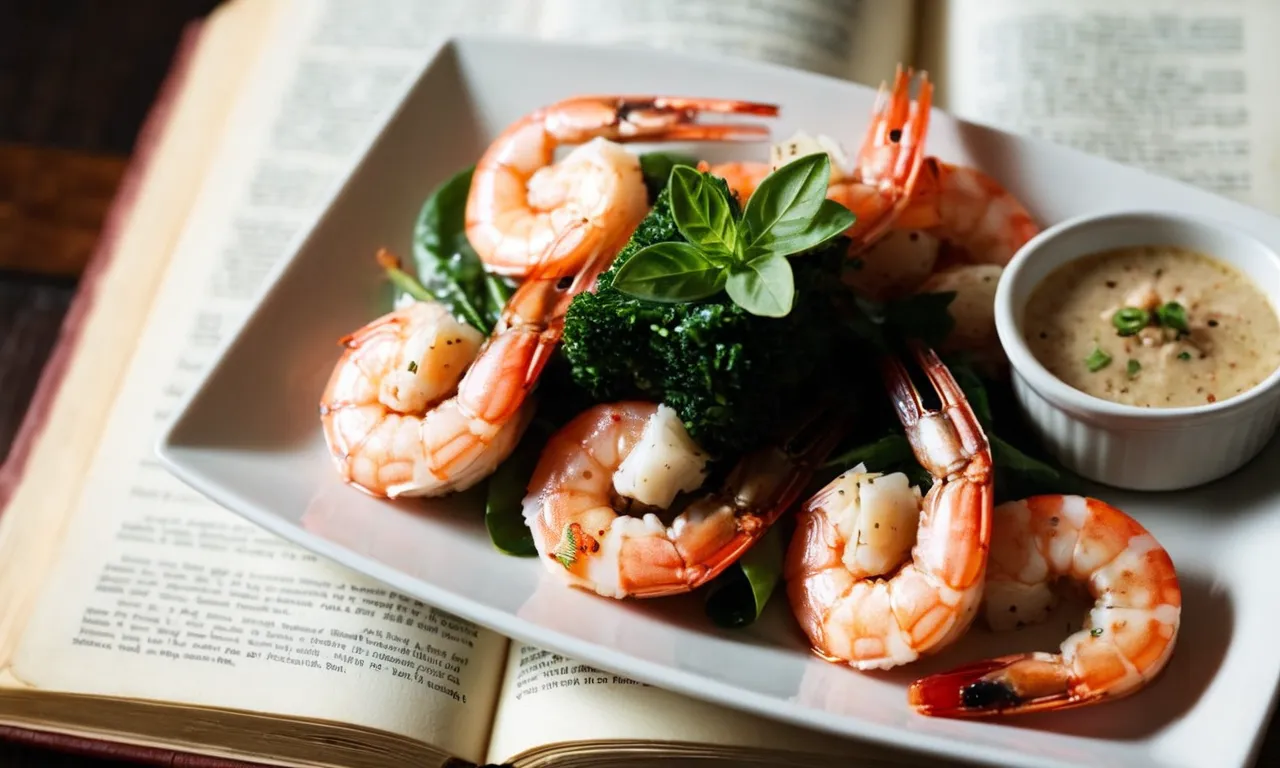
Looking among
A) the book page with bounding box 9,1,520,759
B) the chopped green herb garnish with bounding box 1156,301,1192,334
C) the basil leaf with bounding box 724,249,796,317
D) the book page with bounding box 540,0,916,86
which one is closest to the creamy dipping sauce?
the chopped green herb garnish with bounding box 1156,301,1192,334

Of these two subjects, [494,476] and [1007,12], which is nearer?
[494,476]

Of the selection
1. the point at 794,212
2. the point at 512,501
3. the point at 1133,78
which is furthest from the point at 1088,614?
the point at 1133,78

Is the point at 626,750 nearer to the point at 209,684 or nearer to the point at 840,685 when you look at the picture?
the point at 840,685

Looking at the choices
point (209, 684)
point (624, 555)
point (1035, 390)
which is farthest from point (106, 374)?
point (1035, 390)

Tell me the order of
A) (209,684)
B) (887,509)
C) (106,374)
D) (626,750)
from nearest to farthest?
(887,509) < (626,750) < (209,684) < (106,374)

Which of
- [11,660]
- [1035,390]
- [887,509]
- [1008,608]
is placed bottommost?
[11,660]

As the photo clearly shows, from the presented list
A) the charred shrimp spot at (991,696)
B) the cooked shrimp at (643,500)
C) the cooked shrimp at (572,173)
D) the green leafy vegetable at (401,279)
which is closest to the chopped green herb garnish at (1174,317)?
the cooked shrimp at (643,500)
